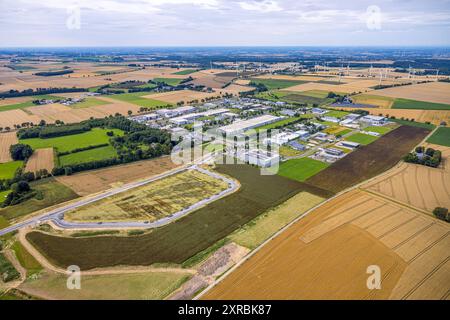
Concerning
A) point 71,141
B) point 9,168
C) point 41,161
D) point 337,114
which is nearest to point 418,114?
point 337,114

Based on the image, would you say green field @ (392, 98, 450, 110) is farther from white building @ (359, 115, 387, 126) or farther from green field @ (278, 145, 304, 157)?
green field @ (278, 145, 304, 157)

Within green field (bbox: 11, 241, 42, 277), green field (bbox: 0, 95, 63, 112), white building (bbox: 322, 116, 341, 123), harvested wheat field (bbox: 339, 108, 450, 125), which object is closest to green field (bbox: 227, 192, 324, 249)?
green field (bbox: 11, 241, 42, 277)

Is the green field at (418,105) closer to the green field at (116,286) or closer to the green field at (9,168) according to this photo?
the green field at (116,286)

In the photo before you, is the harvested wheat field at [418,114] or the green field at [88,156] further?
the harvested wheat field at [418,114]

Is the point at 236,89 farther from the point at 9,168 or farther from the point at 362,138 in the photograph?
the point at 9,168

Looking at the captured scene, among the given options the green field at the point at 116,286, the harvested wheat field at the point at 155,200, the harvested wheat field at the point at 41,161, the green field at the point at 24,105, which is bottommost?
the green field at the point at 116,286

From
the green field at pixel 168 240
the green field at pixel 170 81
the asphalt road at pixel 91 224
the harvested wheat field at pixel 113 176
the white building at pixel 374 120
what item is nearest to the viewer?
the green field at pixel 168 240

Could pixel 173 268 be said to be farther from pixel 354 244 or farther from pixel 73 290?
pixel 354 244

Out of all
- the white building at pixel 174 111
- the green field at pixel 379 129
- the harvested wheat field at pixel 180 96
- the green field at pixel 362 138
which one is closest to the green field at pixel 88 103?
the harvested wheat field at pixel 180 96
